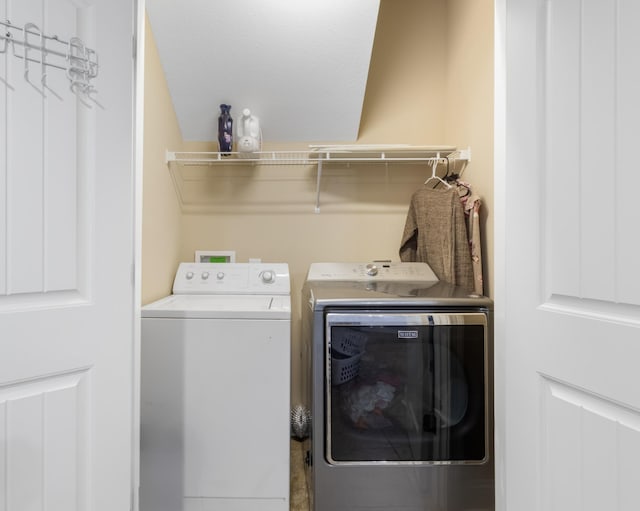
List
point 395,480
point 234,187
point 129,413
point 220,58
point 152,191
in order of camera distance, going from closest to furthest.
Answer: point 129,413 < point 395,480 < point 152,191 < point 220,58 < point 234,187

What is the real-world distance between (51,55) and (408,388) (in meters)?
1.53

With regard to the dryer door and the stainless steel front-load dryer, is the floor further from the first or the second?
the dryer door

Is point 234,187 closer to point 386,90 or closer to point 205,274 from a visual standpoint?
point 205,274

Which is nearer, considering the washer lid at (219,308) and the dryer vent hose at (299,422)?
the washer lid at (219,308)

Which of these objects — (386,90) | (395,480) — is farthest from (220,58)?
(395,480)

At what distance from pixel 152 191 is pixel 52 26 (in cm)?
87

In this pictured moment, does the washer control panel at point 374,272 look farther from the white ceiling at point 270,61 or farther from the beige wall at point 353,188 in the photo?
the white ceiling at point 270,61

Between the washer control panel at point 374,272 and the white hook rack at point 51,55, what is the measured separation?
51.9 inches

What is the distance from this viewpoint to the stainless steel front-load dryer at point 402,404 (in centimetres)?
132

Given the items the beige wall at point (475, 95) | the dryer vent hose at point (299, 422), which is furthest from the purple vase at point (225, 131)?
the dryer vent hose at point (299, 422)

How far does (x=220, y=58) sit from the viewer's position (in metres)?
1.85

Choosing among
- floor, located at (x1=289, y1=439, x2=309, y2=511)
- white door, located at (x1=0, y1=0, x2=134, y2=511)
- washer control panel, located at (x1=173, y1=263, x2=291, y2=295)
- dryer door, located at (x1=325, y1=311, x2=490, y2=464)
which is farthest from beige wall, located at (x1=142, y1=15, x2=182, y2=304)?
floor, located at (x1=289, y1=439, x2=309, y2=511)

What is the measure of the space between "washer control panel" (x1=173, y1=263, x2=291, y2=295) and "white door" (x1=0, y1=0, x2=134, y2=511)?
32.7 inches

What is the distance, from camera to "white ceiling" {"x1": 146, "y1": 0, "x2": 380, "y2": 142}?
1.74 m
